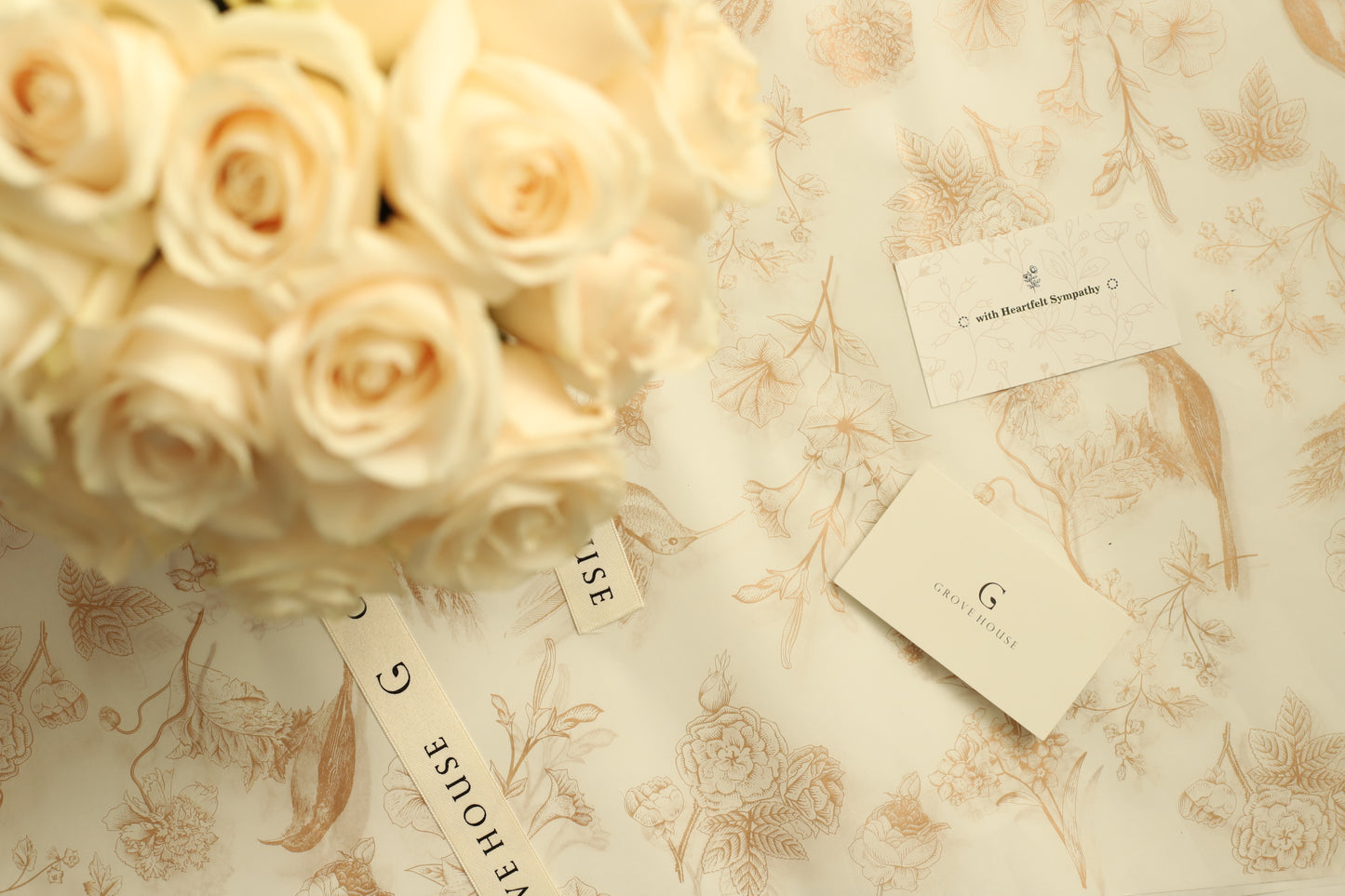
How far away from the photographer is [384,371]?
9.9 inches

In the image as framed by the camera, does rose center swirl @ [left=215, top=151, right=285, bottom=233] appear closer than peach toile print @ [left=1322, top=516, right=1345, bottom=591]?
Yes

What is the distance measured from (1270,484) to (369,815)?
0.69m

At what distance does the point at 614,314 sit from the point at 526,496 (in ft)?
0.24

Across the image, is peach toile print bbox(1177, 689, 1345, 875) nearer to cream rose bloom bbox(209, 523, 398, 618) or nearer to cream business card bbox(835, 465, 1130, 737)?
cream business card bbox(835, 465, 1130, 737)

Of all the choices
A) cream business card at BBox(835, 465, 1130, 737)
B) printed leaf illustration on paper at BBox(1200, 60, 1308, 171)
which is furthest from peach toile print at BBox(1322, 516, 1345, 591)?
printed leaf illustration on paper at BBox(1200, 60, 1308, 171)

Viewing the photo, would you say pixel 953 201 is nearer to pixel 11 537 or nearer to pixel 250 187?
pixel 250 187

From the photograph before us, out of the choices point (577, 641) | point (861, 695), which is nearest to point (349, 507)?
point (577, 641)

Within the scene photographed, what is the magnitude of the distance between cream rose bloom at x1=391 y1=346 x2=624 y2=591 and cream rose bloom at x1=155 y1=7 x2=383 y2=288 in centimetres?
8

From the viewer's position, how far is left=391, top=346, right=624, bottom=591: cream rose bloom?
280mm

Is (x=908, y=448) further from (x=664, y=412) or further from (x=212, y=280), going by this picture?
(x=212, y=280)

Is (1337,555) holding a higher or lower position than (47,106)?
lower

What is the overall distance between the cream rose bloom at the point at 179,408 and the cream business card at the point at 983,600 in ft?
1.46

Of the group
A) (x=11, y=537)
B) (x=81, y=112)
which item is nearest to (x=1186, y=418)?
(x=81, y=112)

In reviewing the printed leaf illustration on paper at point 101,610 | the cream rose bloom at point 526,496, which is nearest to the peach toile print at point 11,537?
the printed leaf illustration on paper at point 101,610
